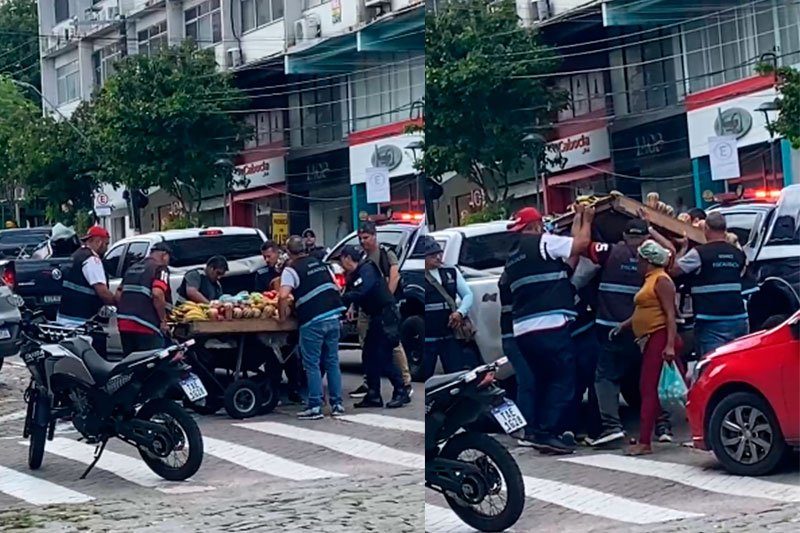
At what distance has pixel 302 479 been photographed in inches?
110

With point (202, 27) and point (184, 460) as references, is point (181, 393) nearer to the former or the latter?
point (184, 460)

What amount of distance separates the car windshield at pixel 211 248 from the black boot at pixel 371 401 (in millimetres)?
435

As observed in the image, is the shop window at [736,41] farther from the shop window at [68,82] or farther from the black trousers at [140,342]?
the shop window at [68,82]

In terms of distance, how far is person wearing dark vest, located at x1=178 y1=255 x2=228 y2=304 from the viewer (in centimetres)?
272

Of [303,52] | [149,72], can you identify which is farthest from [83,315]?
[303,52]

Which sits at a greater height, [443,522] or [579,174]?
[579,174]

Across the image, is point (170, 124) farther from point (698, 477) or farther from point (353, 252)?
point (698, 477)

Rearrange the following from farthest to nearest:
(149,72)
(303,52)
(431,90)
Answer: (149,72) → (303,52) → (431,90)

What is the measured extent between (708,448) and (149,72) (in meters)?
1.57

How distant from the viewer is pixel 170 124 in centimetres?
267

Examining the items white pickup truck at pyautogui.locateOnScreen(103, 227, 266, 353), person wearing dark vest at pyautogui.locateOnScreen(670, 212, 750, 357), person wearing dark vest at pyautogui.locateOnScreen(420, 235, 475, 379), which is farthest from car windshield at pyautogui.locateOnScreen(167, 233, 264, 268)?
person wearing dark vest at pyautogui.locateOnScreen(670, 212, 750, 357)

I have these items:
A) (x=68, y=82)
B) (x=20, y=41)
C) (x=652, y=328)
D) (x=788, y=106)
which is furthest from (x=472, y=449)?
(x=20, y=41)

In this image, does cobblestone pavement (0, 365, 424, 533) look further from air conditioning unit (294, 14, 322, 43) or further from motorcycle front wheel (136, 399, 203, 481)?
air conditioning unit (294, 14, 322, 43)

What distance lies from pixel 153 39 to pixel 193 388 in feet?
2.82
